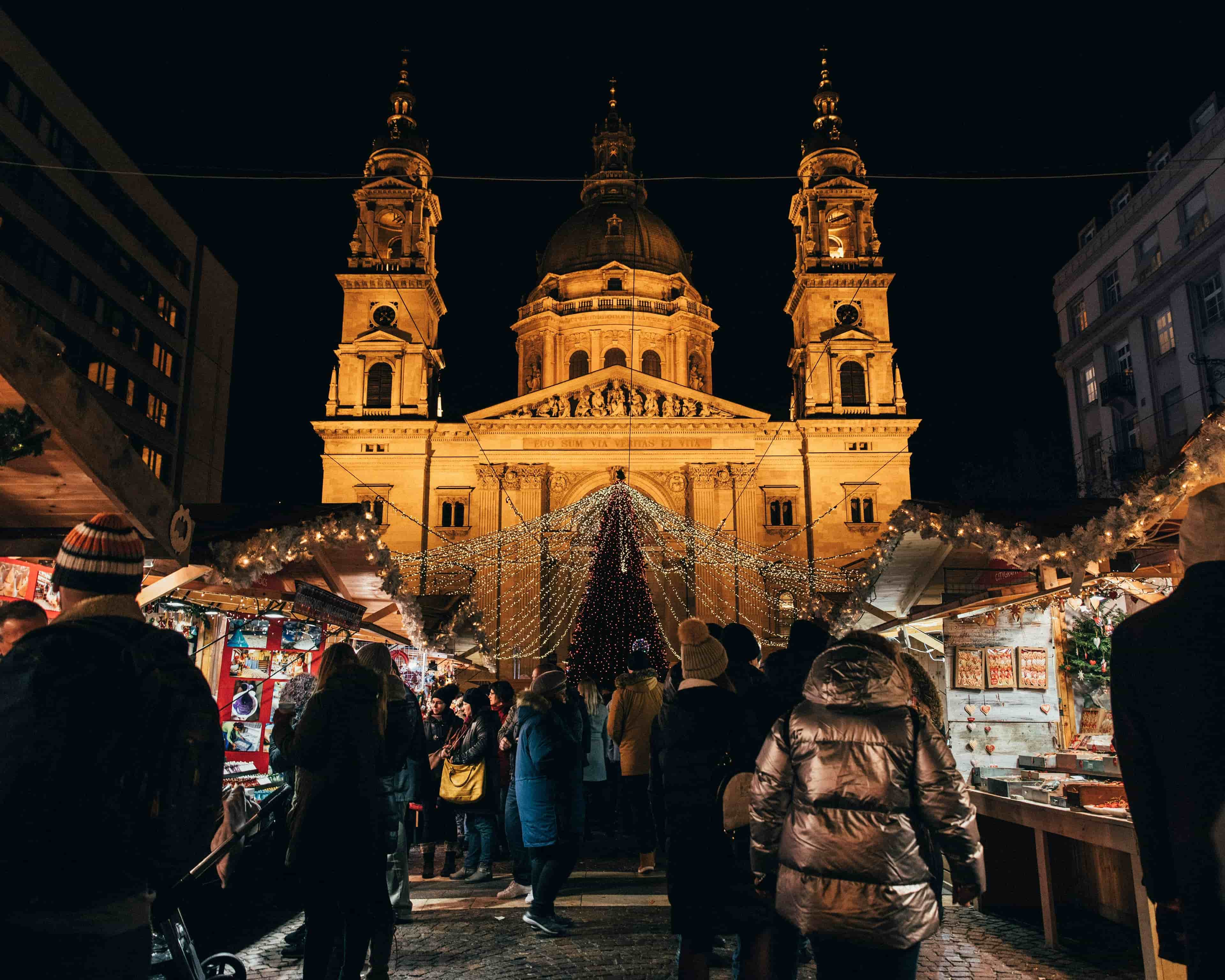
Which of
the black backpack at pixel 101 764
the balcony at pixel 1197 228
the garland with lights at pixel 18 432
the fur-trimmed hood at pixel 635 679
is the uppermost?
the balcony at pixel 1197 228

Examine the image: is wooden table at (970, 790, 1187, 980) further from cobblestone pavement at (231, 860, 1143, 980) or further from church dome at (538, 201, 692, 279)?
church dome at (538, 201, 692, 279)

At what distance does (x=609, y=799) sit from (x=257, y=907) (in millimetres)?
5980

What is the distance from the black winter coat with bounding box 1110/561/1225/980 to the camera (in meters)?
2.43

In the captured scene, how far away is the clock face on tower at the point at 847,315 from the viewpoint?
124 feet

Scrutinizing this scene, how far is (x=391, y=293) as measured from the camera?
38.1 m

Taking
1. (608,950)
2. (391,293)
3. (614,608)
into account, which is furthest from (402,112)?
(608,950)

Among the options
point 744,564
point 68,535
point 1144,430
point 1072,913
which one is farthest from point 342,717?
point 1144,430

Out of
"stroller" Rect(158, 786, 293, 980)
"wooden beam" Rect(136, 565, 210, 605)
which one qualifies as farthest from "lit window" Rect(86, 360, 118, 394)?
"stroller" Rect(158, 786, 293, 980)

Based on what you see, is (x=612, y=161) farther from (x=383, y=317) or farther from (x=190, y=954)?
(x=190, y=954)

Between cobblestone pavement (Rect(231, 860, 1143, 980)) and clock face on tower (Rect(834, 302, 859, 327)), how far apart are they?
33.1m

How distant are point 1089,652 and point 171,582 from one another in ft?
24.6

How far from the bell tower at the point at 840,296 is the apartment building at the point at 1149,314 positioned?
6.78 metres

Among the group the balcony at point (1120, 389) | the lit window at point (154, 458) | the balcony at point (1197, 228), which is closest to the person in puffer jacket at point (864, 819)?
the balcony at point (1197, 228)

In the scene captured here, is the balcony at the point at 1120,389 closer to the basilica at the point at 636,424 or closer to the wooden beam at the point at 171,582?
the basilica at the point at 636,424
